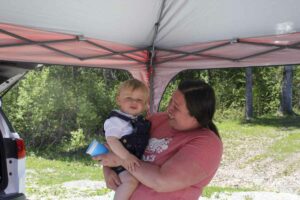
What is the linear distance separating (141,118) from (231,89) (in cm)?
1482

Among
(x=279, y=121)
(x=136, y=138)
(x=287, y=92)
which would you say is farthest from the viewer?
(x=287, y=92)

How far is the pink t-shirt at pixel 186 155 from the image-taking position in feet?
6.22

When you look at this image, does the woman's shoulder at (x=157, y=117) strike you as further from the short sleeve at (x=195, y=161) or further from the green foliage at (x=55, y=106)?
the green foliage at (x=55, y=106)

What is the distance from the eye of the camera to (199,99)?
6.60 ft

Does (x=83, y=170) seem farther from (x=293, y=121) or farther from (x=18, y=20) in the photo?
(x=293, y=121)

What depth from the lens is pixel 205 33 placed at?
3.19 meters

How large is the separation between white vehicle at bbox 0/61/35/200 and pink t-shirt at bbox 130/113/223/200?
1.56m

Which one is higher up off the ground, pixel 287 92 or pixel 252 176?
pixel 287 92

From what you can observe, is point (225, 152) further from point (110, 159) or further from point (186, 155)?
point (186, 155)

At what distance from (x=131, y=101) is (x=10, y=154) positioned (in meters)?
1.65

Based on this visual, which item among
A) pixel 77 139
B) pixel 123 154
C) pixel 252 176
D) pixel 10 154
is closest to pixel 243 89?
pixel 252 176

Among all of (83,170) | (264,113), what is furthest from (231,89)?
(83,170)

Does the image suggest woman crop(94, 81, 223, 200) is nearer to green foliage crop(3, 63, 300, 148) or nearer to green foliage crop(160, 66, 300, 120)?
green foliage crop(3, 63, 300, 148)

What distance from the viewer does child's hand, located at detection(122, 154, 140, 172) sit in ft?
6.67
